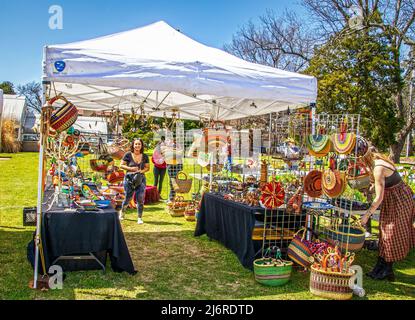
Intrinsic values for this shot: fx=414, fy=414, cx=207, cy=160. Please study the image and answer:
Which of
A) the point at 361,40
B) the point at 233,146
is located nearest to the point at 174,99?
the point at 233,146

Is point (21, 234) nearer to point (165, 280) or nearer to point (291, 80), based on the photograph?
point (165, 280)

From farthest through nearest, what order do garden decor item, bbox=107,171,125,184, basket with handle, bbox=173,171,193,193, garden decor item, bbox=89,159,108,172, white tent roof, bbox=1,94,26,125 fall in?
1. white tent roof, bbox=1,94,26,125
2. garden decor item, bbox=107,171,125,184
3. basket with handle, bbox=173,171,193,193
4. garden decor item, bbox=89,159,108,172

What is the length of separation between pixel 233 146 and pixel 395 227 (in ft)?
11.4

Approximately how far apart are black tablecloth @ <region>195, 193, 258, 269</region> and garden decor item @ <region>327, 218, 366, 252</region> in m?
0.82

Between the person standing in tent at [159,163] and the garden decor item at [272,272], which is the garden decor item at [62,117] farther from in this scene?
the person standing in tent at [159,163]

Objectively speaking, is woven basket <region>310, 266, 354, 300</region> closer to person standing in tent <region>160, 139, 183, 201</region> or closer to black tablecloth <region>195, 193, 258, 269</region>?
black tablecloth <region>195, 193, 258, 269</region>

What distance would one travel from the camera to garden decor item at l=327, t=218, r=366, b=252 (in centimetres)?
405

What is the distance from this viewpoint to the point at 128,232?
6.02 meters

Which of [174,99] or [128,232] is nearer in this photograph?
[128,232]

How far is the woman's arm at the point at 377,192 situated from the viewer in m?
3.75

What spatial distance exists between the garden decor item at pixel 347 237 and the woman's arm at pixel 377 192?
32cm

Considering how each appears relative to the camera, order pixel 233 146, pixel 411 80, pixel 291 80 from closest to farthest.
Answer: pixel 291 80 < pixel 233 146 < pixel 411 80

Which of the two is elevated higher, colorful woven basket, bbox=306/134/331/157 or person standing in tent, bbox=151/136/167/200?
colorful woven basket, bbox=306/134/331/157

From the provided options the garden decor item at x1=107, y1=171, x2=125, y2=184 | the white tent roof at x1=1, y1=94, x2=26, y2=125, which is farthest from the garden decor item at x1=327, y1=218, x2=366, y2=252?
the white tent roof at x1=1, y1=94, x2=26, y2=125
